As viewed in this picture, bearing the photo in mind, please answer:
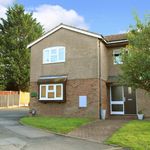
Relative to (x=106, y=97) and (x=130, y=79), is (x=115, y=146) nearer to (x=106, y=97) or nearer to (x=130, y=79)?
(x=130, y=79)

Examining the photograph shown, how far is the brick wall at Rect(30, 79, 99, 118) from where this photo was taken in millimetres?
19766

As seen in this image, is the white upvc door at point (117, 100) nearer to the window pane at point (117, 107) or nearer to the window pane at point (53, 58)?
the window pane at point (117, 107)

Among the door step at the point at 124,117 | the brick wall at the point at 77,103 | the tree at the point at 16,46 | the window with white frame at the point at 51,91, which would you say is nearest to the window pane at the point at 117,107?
the door step at the point at 124,117

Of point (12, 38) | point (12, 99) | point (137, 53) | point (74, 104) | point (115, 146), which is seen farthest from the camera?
point (12, 38)

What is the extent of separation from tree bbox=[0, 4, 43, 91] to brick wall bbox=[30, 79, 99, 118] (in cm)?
1979

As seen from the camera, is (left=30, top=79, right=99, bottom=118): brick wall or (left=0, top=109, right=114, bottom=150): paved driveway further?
(left=30, top=79, right=99, bottom=118): brick wall

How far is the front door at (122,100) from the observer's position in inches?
822

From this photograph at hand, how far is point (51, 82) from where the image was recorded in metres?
21.3

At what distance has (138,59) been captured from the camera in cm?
1291

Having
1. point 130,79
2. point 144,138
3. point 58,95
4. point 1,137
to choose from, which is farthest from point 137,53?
point 58,95

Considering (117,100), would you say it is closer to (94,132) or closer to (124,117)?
(124,117)

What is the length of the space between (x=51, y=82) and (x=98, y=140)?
1001 cm

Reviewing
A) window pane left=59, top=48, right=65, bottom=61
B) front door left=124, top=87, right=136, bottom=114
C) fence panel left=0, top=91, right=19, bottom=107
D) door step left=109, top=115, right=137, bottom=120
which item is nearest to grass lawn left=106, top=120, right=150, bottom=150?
door step left=109, top=115, right=137, bottom=120

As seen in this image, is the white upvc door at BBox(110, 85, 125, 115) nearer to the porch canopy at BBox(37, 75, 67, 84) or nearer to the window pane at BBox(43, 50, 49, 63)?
the porch canopy at BBox(37, 75, 67, 84)
